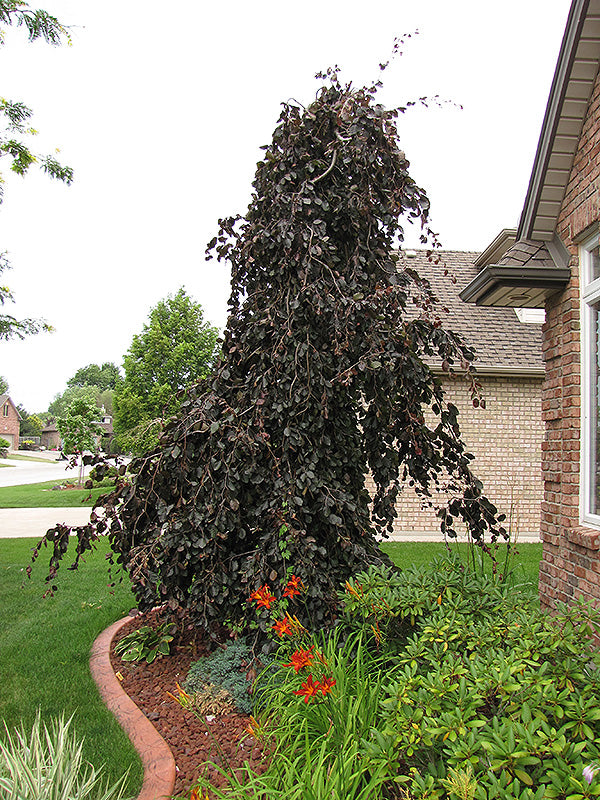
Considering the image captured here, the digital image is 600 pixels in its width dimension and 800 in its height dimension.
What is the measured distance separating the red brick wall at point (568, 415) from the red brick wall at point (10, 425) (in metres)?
64.2

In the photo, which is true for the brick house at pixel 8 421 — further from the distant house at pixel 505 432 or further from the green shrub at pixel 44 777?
the green shrub at pixel 44 777

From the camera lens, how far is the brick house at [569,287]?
138 inches

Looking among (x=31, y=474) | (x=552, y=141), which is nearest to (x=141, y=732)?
(x=552, y=141)

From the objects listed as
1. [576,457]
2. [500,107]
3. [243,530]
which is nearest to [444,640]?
[243,530]

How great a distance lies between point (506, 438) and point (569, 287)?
673cm

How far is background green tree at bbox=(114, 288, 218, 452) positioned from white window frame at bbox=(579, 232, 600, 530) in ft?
54.4

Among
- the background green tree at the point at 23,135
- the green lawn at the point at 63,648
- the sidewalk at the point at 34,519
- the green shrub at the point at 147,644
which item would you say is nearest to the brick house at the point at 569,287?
→ the green lawn at the point at 63,648

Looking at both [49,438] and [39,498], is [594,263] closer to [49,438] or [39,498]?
[39,498]

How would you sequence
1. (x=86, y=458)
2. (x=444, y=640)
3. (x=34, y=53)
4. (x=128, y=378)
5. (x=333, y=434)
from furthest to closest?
(x=128, y=378)
(x=34, y=53)
(x=333, y=434)
(x=86, y=458)
(x=444, y=640)

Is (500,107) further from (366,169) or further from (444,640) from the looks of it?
(444,640)

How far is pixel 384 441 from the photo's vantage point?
11.9 feet

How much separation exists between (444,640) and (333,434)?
157cm

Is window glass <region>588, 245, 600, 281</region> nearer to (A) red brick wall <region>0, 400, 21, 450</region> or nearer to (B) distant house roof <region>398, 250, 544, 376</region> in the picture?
(B) distant house roof <region>398, 250, 544, 376</region>

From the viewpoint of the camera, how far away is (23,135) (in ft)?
22.4
